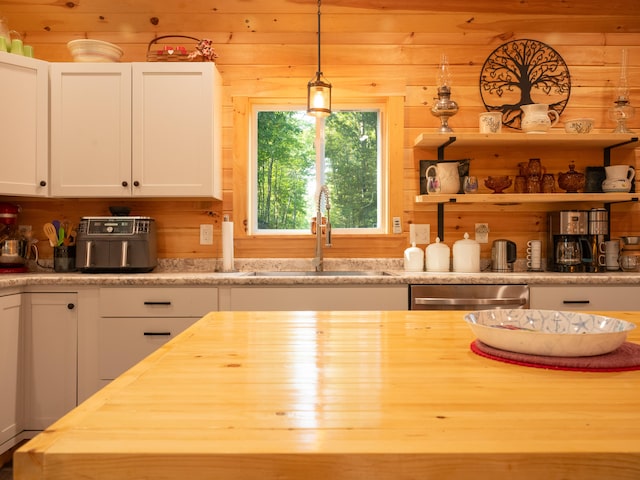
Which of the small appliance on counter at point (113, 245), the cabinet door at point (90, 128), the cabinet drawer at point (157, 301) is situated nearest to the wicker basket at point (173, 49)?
the cabinet door at point (90, 128)

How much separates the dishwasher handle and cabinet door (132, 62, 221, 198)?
139 cm

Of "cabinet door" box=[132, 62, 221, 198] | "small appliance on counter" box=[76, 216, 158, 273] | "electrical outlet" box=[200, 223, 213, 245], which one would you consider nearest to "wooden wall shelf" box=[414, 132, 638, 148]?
"cabinet door" box=[132, 62, 221, 198]

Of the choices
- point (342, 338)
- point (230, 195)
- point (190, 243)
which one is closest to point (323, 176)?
point (230, 195)

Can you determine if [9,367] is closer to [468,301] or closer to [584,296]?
[468,301]

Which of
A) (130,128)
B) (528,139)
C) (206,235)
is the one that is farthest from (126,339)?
(528,139)

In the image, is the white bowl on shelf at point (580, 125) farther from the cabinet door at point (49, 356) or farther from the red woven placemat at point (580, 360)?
the cabinet door at point (49, 356)

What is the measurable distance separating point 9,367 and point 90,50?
183 centimetres

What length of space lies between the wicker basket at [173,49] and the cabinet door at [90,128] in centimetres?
22

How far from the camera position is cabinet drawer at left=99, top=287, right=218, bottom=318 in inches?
106

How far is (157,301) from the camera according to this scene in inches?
106

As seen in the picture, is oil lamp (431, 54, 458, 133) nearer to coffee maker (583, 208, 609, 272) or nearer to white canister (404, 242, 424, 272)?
white canister (404, 242, 424, 272)

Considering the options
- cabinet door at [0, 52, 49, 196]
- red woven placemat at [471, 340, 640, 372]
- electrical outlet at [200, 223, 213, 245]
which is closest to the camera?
red woven placemat at [471, 340, 640, 372]

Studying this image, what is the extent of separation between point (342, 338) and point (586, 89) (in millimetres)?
3082

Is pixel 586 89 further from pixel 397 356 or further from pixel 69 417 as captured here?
pixel 69 417
